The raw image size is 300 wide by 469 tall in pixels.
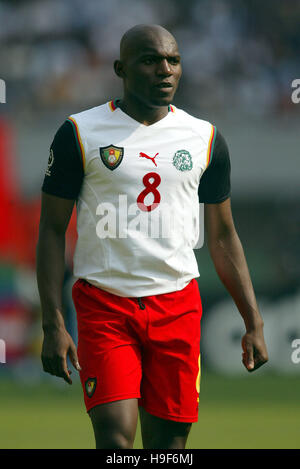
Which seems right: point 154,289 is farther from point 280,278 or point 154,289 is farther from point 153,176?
point 280,278

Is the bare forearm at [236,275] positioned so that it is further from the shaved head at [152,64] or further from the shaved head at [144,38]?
the shaved head at [144,38]

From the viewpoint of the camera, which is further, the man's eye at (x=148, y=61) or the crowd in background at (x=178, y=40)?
the crowd in background at (x=178, y=40)

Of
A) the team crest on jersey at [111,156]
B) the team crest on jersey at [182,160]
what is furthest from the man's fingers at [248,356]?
the team crest on jersey at [111,156]

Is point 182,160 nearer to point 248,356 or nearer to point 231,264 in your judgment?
point 231,264

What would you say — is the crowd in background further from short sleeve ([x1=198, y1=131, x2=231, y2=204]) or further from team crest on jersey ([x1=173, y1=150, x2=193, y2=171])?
team crest on jersey ([x1=173, y1=150, x2=193, y2=171])

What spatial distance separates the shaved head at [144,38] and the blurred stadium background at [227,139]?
215 inches

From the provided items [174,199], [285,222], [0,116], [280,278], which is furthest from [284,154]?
[174,199]

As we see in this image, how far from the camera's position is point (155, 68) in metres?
3.77

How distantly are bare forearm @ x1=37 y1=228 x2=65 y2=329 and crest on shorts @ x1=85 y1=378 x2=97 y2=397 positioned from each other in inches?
10.4

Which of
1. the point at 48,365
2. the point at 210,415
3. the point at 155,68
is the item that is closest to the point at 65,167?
the point at 155,68

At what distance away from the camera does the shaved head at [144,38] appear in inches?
149

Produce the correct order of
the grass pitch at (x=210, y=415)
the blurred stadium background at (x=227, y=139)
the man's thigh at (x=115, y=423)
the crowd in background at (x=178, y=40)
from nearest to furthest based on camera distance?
the man's thigh at (x=115, y=423)
the grass pitch at (x=210, y=415)
the blurred stadium background at (x=227, y=139)
the crowd in background at (x=178, y=40)

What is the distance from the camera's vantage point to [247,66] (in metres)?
13.3

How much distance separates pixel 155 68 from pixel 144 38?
0.46 feet
